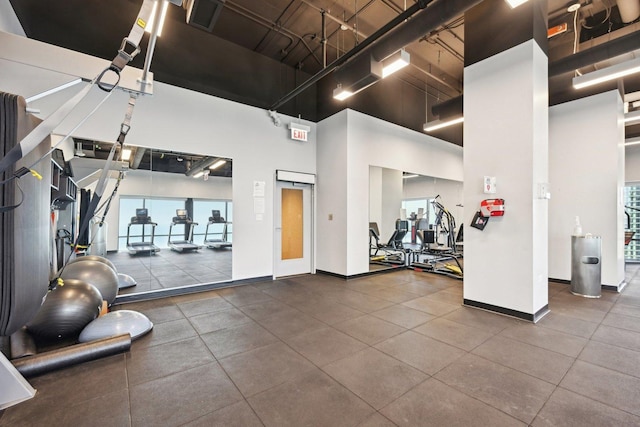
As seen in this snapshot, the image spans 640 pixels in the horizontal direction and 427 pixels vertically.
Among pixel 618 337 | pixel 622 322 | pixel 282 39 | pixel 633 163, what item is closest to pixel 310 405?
pixel 618 337

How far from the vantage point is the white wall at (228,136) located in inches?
162

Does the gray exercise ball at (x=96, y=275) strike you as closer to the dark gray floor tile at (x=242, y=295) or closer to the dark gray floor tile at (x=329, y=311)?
the dark gray floor tile at (x=242, y=295)

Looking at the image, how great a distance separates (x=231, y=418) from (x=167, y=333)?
1774mm

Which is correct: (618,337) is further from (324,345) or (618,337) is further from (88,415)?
(88,415)

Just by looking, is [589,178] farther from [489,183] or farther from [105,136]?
[105,136]

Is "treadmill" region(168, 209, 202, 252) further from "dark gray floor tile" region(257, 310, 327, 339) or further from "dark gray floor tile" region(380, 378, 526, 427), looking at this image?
"dark gray floor tile" region(380, 378, 526, 427)

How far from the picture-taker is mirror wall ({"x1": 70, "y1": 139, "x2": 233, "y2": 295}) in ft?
14.4

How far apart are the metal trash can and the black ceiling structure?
9.21ft

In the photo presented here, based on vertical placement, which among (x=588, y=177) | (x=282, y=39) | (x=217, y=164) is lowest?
(x=588, y=177)

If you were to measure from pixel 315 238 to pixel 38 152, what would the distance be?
5236 mm

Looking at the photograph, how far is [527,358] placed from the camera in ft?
8.55

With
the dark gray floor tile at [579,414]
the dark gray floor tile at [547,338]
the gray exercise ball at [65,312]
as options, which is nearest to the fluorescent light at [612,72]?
the dark gray floor tile at [547,338]

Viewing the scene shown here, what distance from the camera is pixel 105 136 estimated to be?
414 cm

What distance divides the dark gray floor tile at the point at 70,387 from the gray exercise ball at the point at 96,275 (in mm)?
1395
